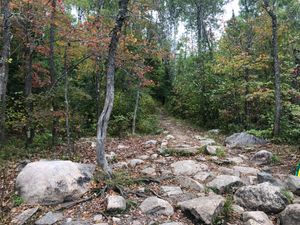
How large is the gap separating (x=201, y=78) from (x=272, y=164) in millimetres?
8871

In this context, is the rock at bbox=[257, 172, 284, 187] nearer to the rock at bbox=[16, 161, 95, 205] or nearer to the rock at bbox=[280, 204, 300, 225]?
the rock at bbox=[280, 204, 300, 225]

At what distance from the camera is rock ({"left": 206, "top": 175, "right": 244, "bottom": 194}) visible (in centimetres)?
608

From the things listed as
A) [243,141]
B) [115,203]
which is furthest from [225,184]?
[243,141]

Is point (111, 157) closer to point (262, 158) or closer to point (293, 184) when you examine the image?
point (262, 158)

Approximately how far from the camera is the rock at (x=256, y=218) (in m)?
4.66

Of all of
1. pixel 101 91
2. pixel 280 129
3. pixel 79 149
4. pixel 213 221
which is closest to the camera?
pixel 213 221

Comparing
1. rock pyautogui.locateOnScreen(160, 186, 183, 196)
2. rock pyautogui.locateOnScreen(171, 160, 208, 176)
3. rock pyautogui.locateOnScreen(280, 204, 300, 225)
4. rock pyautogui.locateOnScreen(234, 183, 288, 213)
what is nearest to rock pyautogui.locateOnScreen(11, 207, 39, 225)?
rock pyautogui.locateOnScreen(160, 186, 183, 196)

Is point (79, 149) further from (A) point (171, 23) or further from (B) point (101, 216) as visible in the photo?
(A) point (171, 23)

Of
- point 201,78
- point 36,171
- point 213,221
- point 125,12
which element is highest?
point 125,12

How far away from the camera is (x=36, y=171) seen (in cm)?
568

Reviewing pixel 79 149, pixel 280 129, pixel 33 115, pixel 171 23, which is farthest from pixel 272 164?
pixel 171 23

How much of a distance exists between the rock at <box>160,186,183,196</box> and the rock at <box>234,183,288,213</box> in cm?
120

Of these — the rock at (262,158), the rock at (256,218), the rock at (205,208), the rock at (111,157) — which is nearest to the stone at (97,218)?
→ the rock at (205,208)

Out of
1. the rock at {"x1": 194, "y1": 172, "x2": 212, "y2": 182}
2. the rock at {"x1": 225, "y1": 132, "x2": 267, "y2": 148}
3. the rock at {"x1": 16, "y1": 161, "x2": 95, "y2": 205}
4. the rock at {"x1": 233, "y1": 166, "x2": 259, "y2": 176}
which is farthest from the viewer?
the rock at {"x1": 225, "y1": 132, "x2": 267, "y2": 148}
